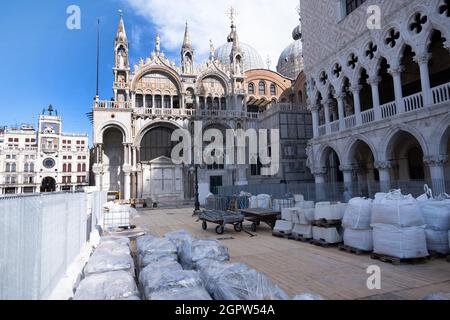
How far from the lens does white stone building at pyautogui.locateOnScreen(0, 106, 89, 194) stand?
70188mm

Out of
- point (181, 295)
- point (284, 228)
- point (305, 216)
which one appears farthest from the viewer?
point (284, 228)

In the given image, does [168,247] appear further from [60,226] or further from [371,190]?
[371,190]

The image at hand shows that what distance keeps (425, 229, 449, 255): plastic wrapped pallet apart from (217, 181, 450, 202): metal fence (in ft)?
22.7

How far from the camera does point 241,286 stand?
3.93 metres

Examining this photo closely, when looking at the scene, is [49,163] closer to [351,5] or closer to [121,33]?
[121,33]

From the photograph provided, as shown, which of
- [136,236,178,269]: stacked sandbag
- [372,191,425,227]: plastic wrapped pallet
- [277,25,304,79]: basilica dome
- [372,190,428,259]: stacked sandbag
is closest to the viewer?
[136,236,178,269]: stacked sandbag

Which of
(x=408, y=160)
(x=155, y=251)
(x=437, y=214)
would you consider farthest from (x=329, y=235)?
(x=408, y=160)

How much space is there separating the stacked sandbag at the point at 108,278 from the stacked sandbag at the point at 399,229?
6.42m

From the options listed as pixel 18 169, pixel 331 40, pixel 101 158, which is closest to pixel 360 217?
pixel 331 40

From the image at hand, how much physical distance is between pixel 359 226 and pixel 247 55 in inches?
1895

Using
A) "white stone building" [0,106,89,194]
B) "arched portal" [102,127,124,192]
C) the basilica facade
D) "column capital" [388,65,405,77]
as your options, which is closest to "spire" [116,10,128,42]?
the basilica facade

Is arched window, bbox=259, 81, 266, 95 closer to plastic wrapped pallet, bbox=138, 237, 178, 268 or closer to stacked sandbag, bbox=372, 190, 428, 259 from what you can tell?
stacked sandbag, bbox=372, 190, 428, 259

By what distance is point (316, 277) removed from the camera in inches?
243

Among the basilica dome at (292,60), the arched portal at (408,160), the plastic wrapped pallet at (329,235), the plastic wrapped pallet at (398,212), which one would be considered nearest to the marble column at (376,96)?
the arched portal at (408,160)
